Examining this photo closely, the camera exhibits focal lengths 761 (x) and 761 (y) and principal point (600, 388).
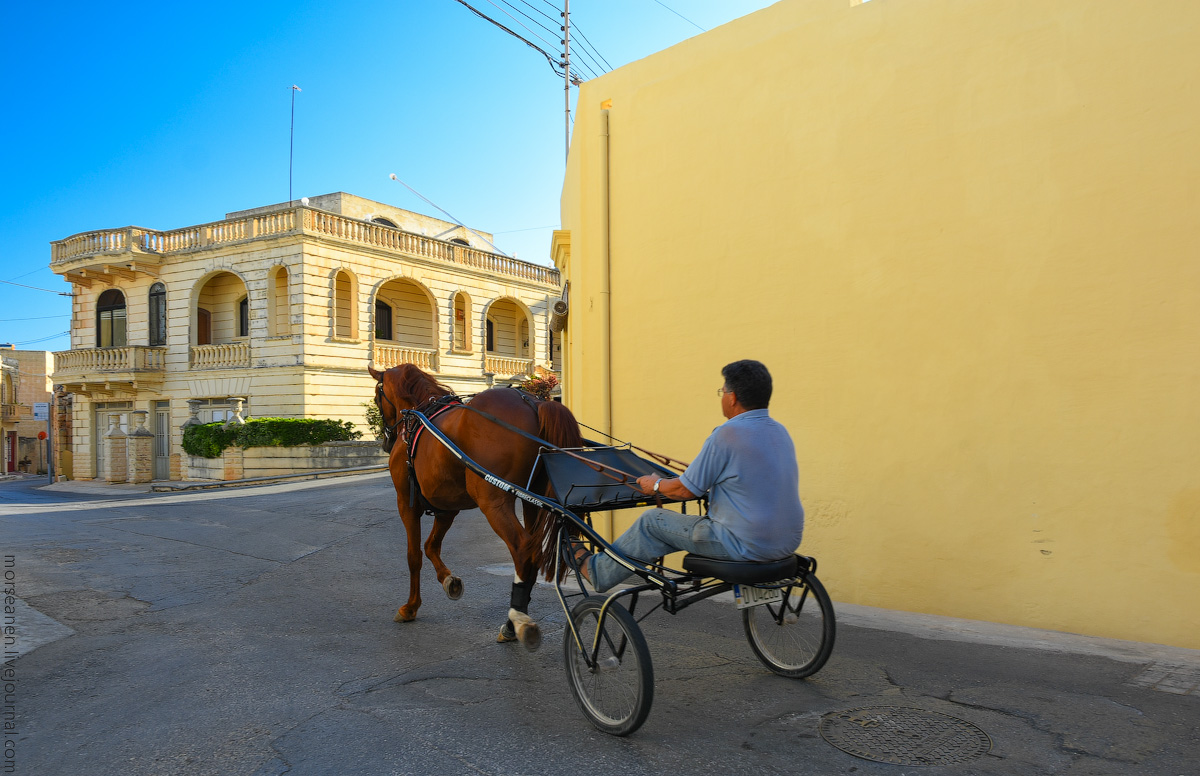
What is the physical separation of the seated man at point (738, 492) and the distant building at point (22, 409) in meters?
51.3

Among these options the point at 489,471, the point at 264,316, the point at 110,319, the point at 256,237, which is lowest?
the point at 489,471

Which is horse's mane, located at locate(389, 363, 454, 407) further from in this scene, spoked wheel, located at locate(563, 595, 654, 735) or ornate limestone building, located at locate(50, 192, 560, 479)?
ornate limestone building, located at locate(50, 192, 560, 479)

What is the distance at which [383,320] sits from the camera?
2831 centimetres

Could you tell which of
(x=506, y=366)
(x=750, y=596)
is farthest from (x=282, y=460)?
(x=750, y=596)

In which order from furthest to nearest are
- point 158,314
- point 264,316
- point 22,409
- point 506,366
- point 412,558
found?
1. point 22,409
2. point 506,366
3. point 158,314
4. point 264,316
5. point 412,558

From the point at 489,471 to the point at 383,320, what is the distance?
80.2 feet

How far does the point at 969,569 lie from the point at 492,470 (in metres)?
3.54

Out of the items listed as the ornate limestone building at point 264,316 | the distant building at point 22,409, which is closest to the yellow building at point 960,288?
→ the ornate limestone building at point 264,316

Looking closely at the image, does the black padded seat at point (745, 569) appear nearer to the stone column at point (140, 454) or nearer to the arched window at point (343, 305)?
the arched window at point (343, 305)

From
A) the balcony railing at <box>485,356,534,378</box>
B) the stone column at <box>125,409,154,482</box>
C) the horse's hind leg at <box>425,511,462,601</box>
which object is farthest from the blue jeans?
the balcony railing at <box>485,356,534,378</box>

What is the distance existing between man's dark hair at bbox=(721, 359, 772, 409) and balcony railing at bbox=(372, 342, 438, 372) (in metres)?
21.9

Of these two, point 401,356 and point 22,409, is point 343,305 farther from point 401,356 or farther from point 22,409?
point 22,409

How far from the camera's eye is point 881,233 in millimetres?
6125

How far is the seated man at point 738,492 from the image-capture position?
3.61 meters
